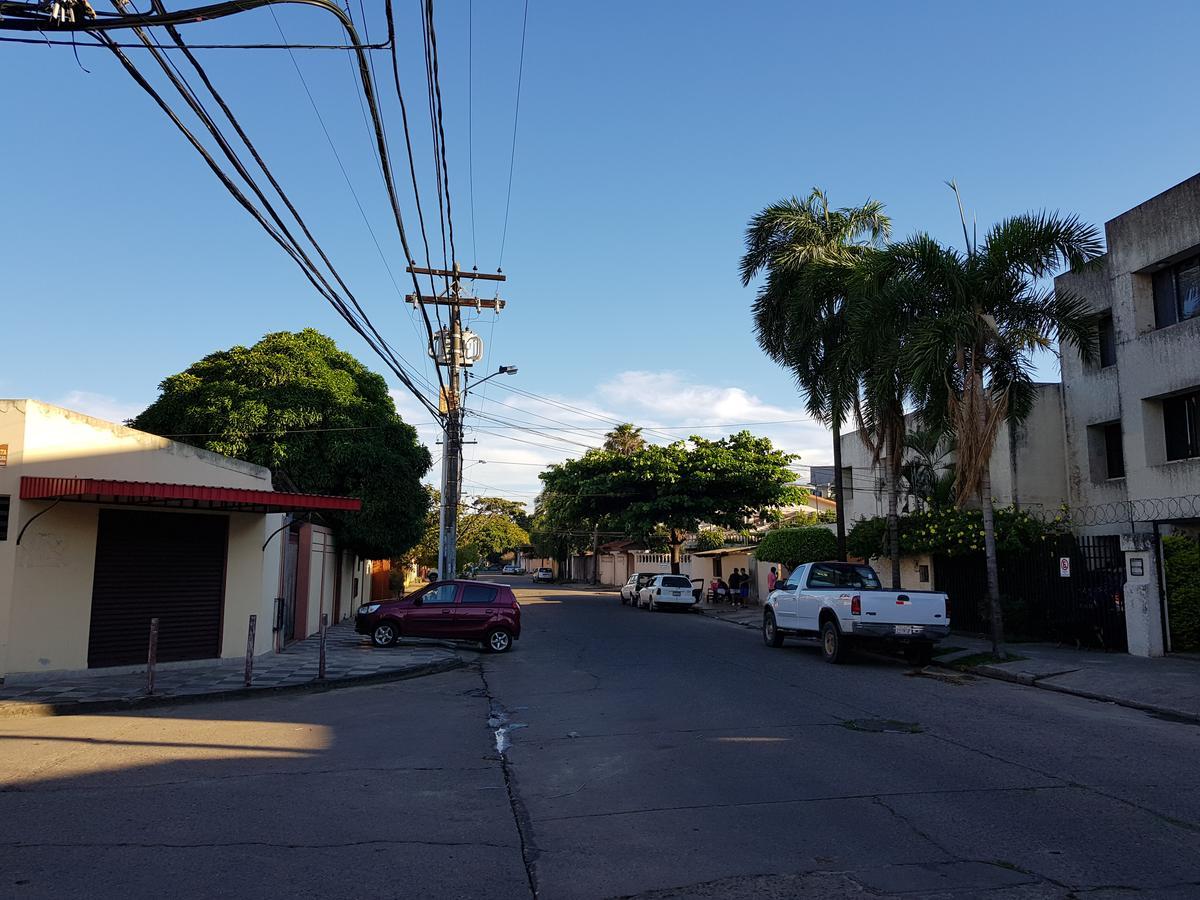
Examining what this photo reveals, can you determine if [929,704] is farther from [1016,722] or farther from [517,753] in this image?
[517,753]

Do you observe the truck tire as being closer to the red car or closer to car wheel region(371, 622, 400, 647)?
the red car

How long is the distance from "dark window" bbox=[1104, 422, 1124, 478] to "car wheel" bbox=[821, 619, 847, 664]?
11239mm

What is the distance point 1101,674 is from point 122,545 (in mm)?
16013

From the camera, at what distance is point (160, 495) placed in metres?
13.2

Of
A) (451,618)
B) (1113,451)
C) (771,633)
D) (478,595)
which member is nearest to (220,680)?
(451,618)

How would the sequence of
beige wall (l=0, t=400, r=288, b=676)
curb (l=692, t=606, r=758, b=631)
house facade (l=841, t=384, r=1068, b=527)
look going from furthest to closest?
curb (l=692, t=606, r=758, b=631) → house facade (l=841, t=384, r=1068, b=527) → beige wall (l=0, t=400, r=288, b=676)

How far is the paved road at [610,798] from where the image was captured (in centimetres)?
505

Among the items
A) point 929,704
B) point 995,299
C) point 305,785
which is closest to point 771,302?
point 995,299

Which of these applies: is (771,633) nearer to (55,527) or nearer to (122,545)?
(122,545)

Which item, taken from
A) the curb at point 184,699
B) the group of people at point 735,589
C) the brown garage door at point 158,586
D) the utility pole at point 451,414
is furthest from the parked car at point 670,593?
the brown garage door at point 158,586

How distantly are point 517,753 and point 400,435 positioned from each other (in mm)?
19592

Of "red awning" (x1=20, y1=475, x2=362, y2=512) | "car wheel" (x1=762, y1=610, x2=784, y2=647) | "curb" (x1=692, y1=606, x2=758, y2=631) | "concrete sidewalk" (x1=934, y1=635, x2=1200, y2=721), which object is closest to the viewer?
"concrete sidewalk" (x1=934, y1=635, x2=1200, y2=721)

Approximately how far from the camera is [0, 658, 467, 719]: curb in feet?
36.5

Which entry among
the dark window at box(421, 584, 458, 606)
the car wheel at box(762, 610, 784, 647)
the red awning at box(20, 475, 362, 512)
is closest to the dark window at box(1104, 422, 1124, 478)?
the car wheel at box(762, 610, 784, 647)
